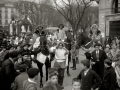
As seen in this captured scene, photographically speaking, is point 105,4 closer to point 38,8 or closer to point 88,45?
point 88,45

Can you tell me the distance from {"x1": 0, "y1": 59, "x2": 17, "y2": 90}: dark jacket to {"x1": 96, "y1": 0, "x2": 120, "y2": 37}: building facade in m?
13.1

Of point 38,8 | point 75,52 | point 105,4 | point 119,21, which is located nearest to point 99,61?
point 75,52

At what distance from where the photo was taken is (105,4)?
688 inches

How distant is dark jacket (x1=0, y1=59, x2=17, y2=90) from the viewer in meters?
5.15

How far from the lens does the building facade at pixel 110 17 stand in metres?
16.7

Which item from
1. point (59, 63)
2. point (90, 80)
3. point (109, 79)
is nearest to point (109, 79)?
point (109, 79)

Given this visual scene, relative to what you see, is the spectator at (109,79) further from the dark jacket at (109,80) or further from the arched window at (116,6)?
the arched window at (116,6)

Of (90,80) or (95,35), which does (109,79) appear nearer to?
(90,80)

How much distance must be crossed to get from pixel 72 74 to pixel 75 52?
2.55m

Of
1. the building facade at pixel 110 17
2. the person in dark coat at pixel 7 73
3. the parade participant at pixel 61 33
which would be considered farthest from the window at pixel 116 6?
the person in dark coat at pixel 7 73

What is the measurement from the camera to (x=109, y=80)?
5.12 m

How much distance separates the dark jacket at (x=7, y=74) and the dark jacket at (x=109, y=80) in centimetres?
252

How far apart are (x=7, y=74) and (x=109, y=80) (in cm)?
275

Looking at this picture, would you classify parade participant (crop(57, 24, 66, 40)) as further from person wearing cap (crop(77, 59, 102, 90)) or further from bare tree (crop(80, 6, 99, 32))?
bare tree (crop(80, 6, 99, 32))
